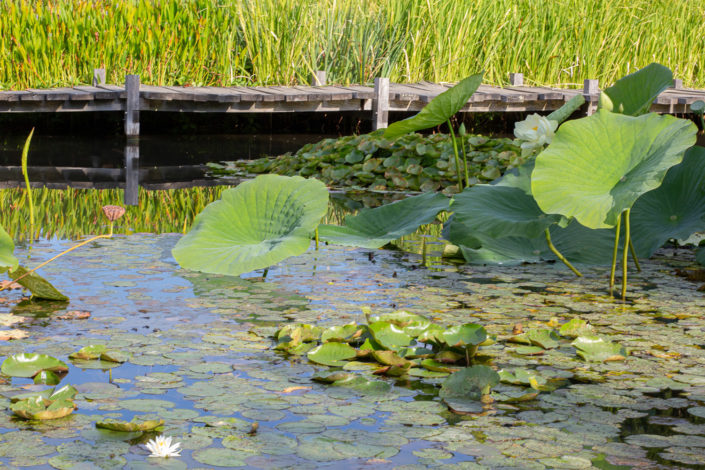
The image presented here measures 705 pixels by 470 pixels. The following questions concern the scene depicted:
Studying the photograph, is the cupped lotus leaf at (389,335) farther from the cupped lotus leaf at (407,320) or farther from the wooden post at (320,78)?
the wooden post at (320,78)

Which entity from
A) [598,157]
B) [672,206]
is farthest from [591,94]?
[598,157]

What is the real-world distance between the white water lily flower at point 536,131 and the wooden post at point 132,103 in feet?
19.0

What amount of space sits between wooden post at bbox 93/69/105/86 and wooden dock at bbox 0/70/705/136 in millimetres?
25

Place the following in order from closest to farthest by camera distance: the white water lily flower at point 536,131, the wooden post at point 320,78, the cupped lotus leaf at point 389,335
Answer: the cupped lotus leaf at point 389,335 → the white water lily flower at point 536,131 → the wooden post at point 320,78

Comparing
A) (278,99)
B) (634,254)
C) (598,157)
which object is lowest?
(634,254)

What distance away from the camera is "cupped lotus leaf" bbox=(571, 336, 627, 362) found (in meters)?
2.28

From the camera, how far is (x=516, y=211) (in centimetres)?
320

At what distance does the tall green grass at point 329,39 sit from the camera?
9.27m

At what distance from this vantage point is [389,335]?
2.33 meters

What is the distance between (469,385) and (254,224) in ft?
4.61

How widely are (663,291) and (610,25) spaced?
8988 millimetres

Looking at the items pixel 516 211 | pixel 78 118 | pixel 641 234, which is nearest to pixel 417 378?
pixel 516 211

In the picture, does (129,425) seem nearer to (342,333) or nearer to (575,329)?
(342,333)

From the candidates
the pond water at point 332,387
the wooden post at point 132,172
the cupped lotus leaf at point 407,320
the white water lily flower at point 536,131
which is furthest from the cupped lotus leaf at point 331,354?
the wooden post at point 132,172
